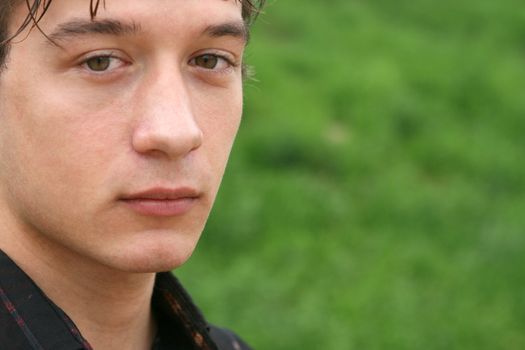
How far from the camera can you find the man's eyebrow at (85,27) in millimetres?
2156

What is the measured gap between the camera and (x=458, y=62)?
9.81 m

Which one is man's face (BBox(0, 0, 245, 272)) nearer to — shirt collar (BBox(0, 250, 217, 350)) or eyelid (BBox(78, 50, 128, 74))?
eyelid (BBox(78, 50, 128, 74))

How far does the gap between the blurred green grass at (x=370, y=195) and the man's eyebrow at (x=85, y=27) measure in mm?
3556

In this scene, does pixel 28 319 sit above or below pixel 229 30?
below

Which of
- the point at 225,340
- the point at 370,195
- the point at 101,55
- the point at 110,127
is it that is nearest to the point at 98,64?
the point at 101,55

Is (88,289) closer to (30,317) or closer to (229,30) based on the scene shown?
(30,317)

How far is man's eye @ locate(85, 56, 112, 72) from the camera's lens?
2195mm

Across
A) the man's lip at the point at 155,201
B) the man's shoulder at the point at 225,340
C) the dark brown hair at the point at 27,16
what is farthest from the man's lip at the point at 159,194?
the man's shoulder at the point at 225,340

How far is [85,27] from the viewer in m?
2.16

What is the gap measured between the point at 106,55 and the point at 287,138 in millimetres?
5815

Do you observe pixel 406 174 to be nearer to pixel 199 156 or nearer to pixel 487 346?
pixel 487 346

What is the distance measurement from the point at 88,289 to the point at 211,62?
0.60m

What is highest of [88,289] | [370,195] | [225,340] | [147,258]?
[147,258]

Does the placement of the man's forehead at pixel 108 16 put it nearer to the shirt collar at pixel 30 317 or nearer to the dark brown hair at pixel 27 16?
the dark brown hair at pixel 27 16
